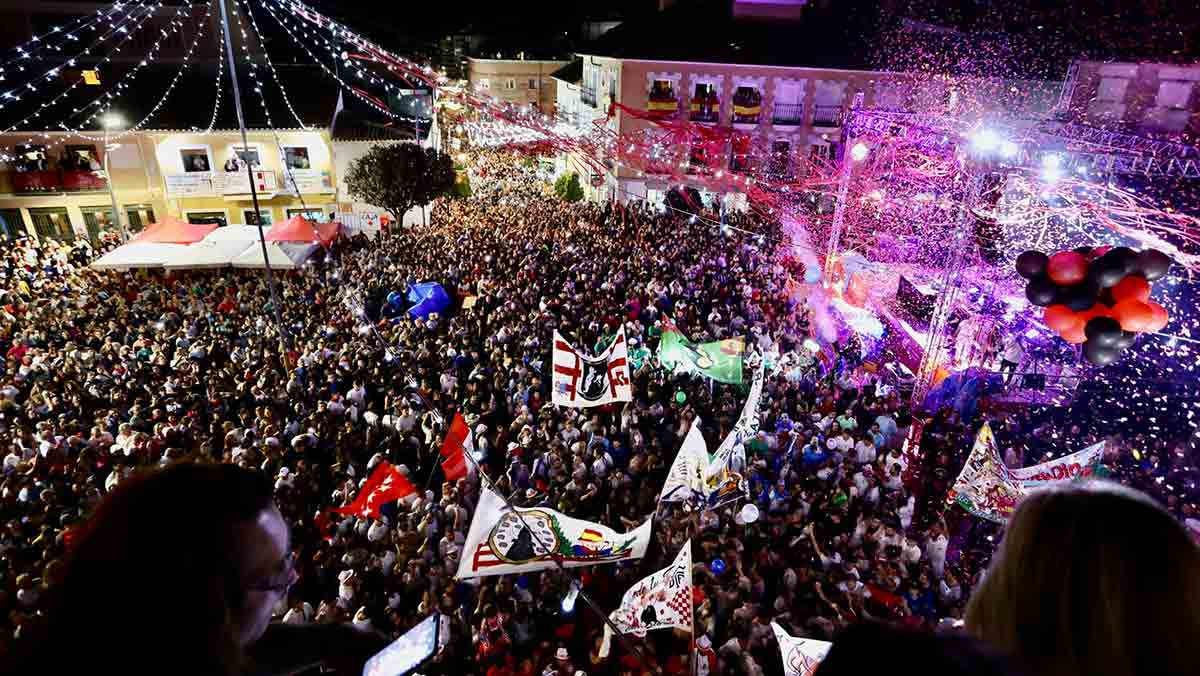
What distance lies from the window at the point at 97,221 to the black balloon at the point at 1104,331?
98.2 feet

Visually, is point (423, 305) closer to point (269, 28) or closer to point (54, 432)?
point (54, 432)

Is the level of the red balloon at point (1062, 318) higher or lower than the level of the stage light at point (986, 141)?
lower

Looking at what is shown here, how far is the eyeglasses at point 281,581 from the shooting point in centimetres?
124

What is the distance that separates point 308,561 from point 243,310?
30.6 ft

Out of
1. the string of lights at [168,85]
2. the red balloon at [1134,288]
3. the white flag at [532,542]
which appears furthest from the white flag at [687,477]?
the string of lights at [168,85]

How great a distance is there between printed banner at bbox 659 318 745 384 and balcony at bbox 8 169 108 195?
79.6 feet

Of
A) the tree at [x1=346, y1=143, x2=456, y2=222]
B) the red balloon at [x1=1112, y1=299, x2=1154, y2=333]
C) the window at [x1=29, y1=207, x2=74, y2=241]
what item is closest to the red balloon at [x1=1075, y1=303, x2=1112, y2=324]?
the red balloon at [x1=1112, y1=299, x2=1154, y2=333]

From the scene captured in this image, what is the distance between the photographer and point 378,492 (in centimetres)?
745

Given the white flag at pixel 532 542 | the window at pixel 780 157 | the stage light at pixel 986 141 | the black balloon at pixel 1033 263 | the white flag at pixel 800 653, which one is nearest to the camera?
the white flag at pixel 800 653

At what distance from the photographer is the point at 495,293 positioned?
1500cm

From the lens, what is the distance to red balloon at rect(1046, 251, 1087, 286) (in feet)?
21.8

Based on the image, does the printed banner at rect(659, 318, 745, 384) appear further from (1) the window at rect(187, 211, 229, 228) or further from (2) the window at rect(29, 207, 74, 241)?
(2) the window at rect(29, 207, 74, 241)

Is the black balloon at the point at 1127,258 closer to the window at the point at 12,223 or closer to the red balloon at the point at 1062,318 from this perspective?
the red balloon at the point at 1062,318

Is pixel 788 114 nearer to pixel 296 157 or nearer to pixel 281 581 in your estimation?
pixel 296 157
